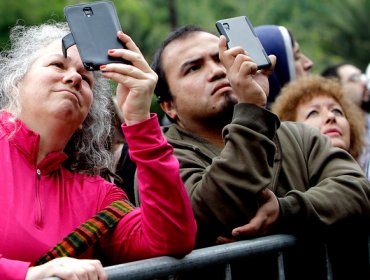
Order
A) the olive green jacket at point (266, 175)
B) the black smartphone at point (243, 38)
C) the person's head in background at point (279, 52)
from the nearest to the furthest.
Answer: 1. the olive green jacket at point (266, 175)
2. the black smartphone at point (243, 38)
3. the person's head in background at point (279, 52)

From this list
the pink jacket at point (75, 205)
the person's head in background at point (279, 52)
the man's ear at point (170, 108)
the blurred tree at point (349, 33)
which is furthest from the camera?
the blurred tree at point (349, 33)

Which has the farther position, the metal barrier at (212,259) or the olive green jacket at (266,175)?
the olive green jacket at (266,175)

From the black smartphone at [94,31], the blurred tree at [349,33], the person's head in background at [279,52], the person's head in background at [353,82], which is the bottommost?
the blurred tree at [349,33]

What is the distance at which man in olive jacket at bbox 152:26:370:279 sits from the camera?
11.5 ft

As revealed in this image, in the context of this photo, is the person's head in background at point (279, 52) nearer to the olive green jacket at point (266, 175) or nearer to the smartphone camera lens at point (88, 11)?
the olive green jacket at point (266, 175)

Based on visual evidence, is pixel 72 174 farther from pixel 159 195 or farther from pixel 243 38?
pixel 243 38

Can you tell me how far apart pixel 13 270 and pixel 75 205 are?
0.48m

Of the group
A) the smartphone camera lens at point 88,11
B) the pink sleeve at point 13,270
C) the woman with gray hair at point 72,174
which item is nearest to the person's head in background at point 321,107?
the woman with gray hair at point 72,174

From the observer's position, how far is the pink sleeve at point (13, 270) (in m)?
2.91

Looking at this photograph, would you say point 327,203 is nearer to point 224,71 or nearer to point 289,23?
point 224,71

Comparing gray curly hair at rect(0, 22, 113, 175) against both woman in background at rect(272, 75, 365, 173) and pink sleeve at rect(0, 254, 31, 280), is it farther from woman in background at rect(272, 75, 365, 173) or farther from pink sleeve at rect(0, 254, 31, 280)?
woman in background at rect(272, 75, 365, 173)

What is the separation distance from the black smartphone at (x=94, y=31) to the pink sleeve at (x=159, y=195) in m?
0.26

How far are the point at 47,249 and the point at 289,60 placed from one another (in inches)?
121

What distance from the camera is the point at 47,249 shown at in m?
3.15
